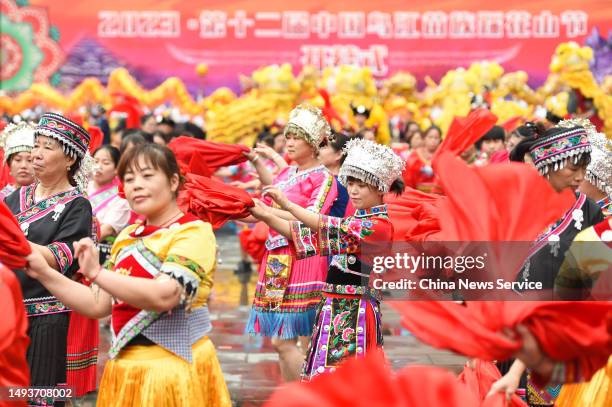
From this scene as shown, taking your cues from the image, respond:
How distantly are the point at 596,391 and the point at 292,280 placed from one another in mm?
2783

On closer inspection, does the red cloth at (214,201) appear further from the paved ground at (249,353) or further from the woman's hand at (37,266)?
the paved ground at (249,353)

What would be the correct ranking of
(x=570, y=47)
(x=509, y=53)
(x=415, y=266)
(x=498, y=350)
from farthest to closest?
1. (x=509, y=53)
2. (x=570, y=47)
3. (x=415, y=266)
4. (x=498, y=350)

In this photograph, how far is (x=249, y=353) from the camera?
8023 millimetres

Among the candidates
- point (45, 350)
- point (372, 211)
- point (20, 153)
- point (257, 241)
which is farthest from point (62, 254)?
point (257, 241)

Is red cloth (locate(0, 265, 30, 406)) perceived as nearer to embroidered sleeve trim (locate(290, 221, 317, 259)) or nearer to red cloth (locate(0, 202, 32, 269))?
red cloth (locate(0, 202, 32, 269))

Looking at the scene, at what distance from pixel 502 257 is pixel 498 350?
0.90 feet

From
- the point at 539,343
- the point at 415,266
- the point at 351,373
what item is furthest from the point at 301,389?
the point at 415,266

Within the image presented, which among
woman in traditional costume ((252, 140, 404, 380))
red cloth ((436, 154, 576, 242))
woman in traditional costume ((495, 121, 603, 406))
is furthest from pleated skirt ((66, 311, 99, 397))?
red cloth ((436, 154, 576, 242))

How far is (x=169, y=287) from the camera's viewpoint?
3445 millimetres

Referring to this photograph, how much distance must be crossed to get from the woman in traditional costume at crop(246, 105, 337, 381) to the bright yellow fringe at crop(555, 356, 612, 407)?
2560mm

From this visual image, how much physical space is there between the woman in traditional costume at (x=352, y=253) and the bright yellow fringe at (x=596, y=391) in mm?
1173

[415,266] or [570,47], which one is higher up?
[570,47]

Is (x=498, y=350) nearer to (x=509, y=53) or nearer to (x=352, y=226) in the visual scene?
(x=352, y=226)

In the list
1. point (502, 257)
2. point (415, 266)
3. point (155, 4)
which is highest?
point (155, 4)
